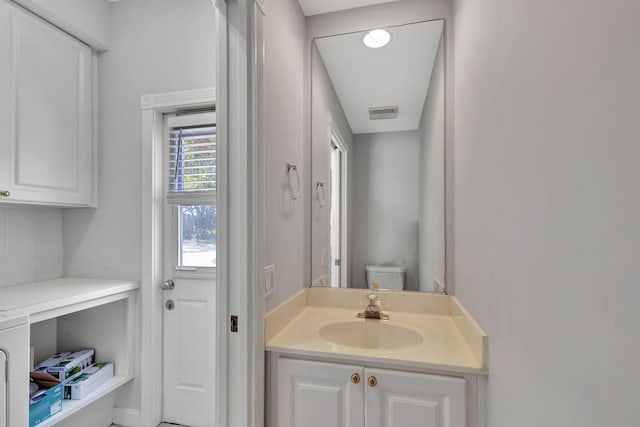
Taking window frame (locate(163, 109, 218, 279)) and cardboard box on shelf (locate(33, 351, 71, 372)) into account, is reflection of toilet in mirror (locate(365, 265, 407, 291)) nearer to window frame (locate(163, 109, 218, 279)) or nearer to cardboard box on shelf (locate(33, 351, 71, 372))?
window frame (locate(163, 109, 218, 279))

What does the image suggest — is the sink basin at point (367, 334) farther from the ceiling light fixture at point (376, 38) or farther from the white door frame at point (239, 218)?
the ceiling light fixture at point (376, 38)

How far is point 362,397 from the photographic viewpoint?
43.6 inches

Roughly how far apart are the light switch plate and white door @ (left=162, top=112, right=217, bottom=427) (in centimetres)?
90

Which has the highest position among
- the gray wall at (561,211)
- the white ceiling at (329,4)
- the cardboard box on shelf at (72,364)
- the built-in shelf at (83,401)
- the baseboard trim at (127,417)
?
the white ceiling at (329,4)

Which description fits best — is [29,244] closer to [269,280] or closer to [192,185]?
[192,185]

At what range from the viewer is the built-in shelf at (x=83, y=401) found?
1603 mm

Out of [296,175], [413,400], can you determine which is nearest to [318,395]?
[413,400]

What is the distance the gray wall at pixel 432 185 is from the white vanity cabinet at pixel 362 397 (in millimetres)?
624

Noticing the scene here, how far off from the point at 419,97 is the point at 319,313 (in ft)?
4.08

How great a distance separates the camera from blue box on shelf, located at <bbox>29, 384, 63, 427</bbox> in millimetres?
1524

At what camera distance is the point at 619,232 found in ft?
1.33

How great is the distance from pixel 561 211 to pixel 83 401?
2336 mm

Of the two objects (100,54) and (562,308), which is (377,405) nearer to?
(562,308)

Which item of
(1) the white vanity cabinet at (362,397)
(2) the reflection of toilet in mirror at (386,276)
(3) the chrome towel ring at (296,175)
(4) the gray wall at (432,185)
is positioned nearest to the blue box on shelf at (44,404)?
(1) the white vanity cabinet at (362,397)
